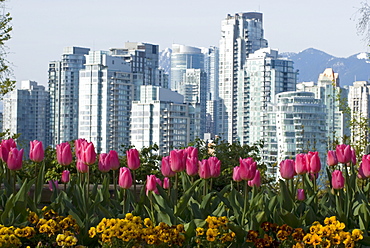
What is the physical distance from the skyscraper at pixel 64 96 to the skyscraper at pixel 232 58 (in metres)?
20.9

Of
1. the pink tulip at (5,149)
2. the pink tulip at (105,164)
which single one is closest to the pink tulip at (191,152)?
the pink tulip at (105,164)

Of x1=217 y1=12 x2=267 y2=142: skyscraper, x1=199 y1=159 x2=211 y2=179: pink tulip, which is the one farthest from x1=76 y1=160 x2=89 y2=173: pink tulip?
x1=217 y1=12 x2=267 y2=142: skyscraper

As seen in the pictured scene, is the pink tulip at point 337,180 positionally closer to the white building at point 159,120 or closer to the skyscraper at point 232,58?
the white building at point 159,120

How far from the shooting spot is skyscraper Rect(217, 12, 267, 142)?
89438 mm

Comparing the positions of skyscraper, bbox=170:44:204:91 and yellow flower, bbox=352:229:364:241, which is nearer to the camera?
yellow flower, bbox=352:229:364:241

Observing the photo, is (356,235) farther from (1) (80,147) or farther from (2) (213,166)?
(1) (80,147)

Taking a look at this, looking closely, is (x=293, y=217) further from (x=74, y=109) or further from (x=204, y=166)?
(x=74, y=109)

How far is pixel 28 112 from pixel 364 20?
237 ft

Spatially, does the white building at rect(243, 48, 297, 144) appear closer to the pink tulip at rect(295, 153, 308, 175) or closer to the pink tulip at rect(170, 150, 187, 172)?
the pink tulip at rect(295, 153, 308, 175)

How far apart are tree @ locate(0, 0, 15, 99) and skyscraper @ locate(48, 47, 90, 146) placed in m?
67.7

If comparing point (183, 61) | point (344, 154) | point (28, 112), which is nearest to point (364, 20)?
point (344, 154)

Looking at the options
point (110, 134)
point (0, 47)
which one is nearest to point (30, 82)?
point (110, 134)

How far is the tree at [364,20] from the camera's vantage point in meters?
5.92

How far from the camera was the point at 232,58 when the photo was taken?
9225 centimetres
